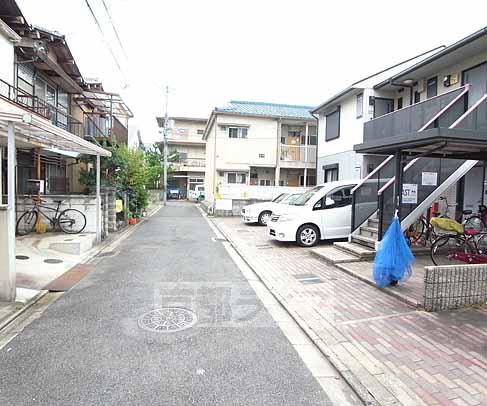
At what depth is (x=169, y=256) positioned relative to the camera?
8.20m

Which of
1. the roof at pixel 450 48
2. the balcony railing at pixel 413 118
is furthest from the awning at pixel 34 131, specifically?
the roof at pixel 450 48

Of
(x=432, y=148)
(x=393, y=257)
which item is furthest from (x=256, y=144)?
(x=393, y=257)

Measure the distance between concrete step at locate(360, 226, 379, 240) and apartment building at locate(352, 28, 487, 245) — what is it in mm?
24

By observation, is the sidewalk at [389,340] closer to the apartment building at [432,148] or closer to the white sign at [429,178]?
the apartment building at [432,148]

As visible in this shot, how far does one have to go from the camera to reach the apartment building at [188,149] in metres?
37.1

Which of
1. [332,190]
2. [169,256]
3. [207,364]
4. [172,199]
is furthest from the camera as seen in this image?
[172,199]

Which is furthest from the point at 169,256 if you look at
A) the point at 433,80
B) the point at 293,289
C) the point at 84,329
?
the point at 433,80

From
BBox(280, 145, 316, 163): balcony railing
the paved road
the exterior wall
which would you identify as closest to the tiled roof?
BBox(280, 145, 316, 163): balcony railing

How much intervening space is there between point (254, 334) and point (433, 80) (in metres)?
11.2

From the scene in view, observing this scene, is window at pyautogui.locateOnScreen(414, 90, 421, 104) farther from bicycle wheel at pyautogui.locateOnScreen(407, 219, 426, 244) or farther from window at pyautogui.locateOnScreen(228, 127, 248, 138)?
window at pyautogui.locateOnScreen(228, 127, 248, 138)

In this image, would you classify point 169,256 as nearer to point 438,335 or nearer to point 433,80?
point 438,335

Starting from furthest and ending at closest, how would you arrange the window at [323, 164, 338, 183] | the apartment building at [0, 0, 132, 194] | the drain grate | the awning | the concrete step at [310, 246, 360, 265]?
the window at [323, 164, 338, 183], the apartment building at [0, 0, 132, 194], the concrete step at [310, 246, 360, 265], the drain grate, the awning

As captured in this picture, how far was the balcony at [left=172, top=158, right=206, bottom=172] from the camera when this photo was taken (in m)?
37.7

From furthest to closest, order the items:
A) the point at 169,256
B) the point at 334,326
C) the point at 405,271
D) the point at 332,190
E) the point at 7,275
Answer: the point at 332,190 < the point at 169,256 < the point at 405,271 < the point at 7,275 < the point at 334,326
